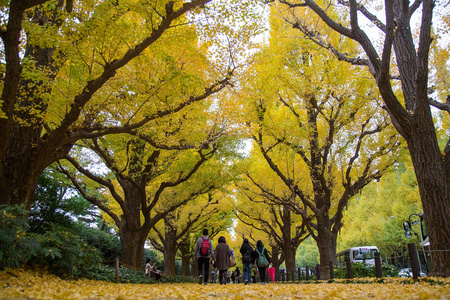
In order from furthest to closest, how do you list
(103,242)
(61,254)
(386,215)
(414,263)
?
(386,215), (103,242), (61,254), (414,263)

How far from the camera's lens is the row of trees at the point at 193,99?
613cm

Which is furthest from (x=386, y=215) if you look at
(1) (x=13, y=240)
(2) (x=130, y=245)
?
(1) (x=13, y=240)

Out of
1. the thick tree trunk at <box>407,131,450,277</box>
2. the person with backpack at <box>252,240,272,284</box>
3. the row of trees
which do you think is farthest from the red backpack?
the thick tree trunk at <box>407,131,450,277</box>

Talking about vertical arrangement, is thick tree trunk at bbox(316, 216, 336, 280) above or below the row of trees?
below

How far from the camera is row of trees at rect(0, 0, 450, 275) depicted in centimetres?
613

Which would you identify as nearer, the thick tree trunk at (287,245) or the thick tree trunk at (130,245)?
the thick tree trunk at (130,245)

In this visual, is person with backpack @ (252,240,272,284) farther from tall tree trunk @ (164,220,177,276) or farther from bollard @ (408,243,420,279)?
tall tree trunk @ (164,220,177,276)

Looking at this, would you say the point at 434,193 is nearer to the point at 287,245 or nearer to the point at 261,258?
the point at 261,258

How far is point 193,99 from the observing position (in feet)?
28.4

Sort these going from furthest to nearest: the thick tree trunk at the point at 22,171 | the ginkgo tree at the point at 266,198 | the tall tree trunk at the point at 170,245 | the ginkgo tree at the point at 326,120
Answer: the tall tree trunk at the point at 170,245 < the ginkgo tree at the point at 266,198 < the ginkgo tree at the point at 326,120 < the thick tree trunk at the point at 22,171

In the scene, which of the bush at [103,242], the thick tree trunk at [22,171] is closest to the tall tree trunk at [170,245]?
the bush at [103,242]

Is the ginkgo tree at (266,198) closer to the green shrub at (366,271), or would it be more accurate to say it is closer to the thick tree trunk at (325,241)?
the thick tree trunk at (325,241)

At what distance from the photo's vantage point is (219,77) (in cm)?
897

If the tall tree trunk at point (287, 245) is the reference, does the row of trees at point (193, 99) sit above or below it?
above
